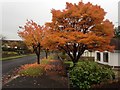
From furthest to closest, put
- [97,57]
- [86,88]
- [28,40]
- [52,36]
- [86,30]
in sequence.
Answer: [97,57]
[28,40]
[86,30]
[52,36]
[86,88]

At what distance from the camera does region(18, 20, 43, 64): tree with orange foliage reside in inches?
1035

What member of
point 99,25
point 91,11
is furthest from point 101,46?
point 91,11

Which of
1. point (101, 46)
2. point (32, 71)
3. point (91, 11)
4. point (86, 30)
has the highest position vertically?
point (91, 11)

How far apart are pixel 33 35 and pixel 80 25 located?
29.0 ft

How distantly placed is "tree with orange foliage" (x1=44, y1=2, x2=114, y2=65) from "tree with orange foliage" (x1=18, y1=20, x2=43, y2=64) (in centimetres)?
675

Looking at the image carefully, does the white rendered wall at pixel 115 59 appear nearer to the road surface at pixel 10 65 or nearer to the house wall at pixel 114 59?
the house wall at pixel 114 59

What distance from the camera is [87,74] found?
10.1 m

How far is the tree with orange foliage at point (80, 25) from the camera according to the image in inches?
721

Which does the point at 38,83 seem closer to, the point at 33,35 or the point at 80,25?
the point at 80,25

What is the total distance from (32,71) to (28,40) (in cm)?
821

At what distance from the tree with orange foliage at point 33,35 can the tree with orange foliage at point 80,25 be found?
6750 millimetres

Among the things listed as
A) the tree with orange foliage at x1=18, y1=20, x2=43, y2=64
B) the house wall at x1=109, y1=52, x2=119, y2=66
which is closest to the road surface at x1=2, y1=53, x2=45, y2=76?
the tree with orange foliage at x1=18, y1=20, x2=43, y2=64

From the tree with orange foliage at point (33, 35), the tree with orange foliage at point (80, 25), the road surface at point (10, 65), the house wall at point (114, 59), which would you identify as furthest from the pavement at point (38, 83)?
the house wall at point (114, 59)

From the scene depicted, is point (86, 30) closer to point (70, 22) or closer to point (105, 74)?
point (70, 22)
